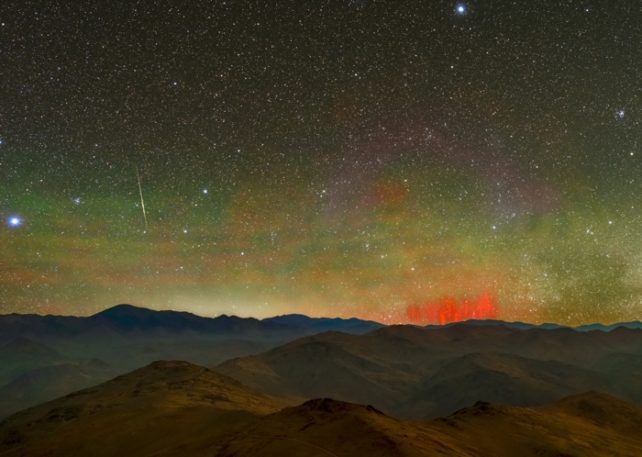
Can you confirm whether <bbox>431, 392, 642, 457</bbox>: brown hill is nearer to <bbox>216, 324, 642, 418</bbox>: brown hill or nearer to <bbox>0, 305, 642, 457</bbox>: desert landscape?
<bbox>0, 305, 642, 457</bbox>: desert landscape

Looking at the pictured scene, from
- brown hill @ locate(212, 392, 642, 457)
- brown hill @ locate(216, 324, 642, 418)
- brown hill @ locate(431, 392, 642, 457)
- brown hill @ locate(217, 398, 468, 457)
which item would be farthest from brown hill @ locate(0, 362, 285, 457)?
brown hill @ locate(216, 324, 642, 418)

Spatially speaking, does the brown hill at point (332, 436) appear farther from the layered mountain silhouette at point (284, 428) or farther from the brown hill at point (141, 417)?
the brown hill at point (141, 417)

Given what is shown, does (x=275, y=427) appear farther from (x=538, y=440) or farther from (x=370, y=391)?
(x=370, y=391)

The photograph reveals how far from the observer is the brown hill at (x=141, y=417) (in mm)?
29125

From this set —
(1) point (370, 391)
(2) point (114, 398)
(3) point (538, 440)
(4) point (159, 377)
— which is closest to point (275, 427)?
(3) point (538, 440)

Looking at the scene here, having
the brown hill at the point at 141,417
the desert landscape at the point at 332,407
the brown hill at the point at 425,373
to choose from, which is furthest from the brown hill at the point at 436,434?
the brown hill at the point at 425,373

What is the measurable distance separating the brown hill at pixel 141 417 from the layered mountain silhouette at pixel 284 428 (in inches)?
4.5

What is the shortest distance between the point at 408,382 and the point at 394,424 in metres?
88.2

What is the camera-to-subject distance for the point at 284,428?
2388 centimetres

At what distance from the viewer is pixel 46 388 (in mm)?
110312

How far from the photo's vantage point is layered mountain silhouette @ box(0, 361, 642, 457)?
71.5 ft

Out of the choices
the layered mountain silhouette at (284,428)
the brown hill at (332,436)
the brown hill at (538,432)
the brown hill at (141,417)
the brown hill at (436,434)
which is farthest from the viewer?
the brown hill at (538,432)

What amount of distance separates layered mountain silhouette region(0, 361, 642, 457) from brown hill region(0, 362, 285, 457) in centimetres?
11

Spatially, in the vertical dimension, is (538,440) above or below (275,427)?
below
